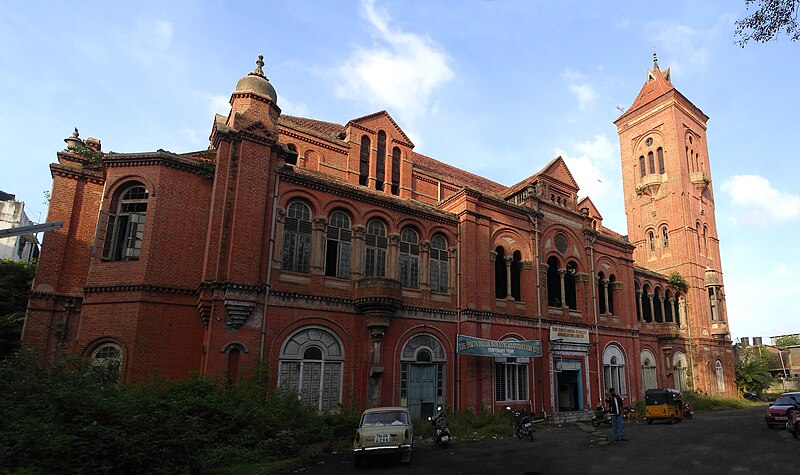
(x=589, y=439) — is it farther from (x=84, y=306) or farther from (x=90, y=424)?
(x=84, y=306)

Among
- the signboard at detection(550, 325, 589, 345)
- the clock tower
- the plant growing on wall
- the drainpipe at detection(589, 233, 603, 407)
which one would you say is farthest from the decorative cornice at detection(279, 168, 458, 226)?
the clock tower

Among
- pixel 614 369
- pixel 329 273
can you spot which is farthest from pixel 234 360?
pixel 614 369

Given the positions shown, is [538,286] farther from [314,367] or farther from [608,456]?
[314,367]

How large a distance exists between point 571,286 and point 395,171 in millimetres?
12340

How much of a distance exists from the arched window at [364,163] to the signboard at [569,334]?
12593 mm

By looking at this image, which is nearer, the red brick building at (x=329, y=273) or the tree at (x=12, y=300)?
the red brick building at (x=329, y=273)

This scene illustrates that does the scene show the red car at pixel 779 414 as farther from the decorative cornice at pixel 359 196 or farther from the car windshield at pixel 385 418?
the car windshield at pixel 385 418

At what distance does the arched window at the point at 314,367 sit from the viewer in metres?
17.7

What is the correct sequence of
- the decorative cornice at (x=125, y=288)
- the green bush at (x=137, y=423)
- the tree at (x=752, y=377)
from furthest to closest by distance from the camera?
the tree at (x=752, y=377), the decorative cornice at (x=125, y=288), the green bush at (x=137, y=423)

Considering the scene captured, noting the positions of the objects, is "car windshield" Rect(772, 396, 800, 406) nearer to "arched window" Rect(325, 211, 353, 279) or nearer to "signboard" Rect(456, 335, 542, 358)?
"signboard" Rect(456, 335, 542, 358)

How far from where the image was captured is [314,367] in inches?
718

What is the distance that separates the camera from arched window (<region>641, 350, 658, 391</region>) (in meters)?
32.7

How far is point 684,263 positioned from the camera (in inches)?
1508

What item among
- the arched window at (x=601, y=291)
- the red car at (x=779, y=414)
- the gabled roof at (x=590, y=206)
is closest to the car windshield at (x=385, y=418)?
the red car at (x=779, y=414)
